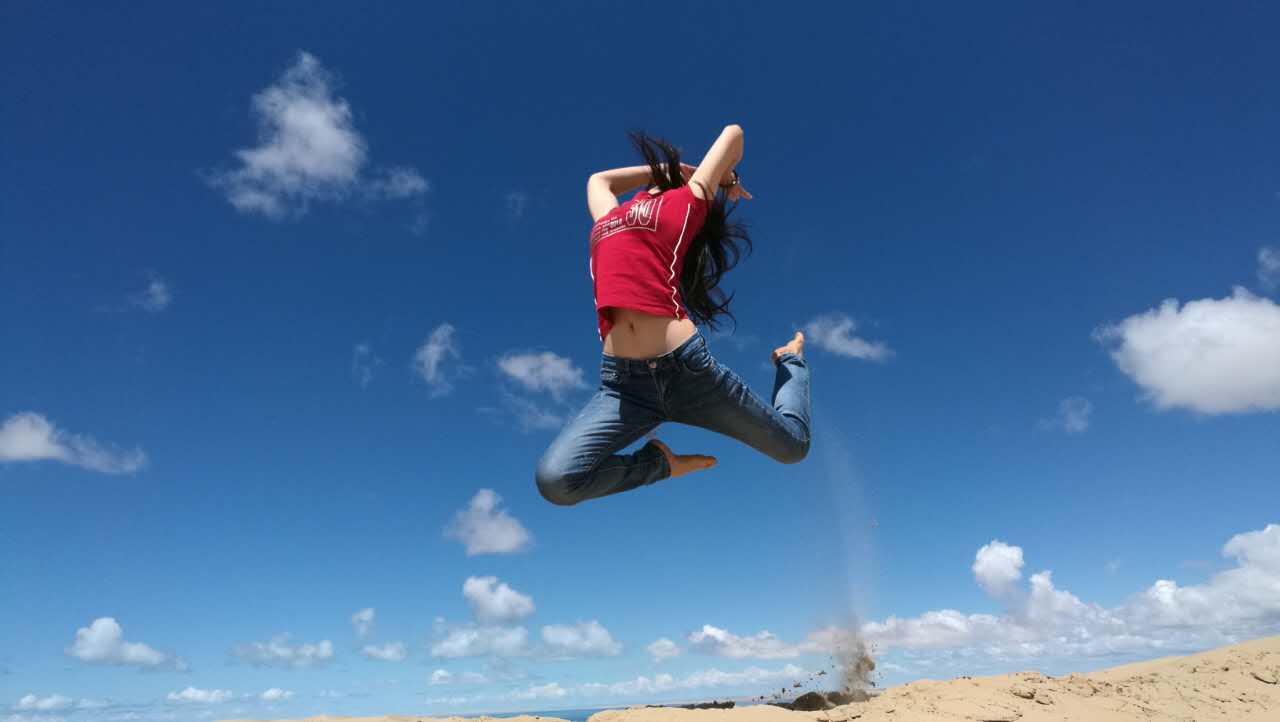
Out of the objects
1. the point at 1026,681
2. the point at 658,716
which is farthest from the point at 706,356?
the point at 1026,681

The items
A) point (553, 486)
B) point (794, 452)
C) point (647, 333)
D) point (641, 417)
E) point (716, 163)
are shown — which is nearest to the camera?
point (647, 333)

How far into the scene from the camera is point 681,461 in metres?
4.81

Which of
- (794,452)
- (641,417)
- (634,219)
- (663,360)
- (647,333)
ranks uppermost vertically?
(634,219)

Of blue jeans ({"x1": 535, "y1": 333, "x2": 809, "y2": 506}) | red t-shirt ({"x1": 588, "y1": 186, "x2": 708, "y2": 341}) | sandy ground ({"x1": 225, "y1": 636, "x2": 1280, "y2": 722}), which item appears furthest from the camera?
sandy ground ({"x1": 225, "y1": 636, "x2": 1280, "y2": 722})

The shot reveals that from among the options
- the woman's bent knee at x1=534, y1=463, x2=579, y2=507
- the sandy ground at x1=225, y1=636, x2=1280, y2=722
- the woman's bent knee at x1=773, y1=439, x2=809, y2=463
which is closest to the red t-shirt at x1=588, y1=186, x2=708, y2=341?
the woman's bent knee at x1=534, y1=463, x2=579, y2=507

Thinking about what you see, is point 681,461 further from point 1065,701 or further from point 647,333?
point 1065,701

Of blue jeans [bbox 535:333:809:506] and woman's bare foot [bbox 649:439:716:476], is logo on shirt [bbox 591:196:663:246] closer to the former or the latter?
blue jeans [bbox 535:333:809:506]

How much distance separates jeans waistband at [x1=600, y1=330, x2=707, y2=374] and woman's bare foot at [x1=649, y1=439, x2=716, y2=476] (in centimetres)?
79

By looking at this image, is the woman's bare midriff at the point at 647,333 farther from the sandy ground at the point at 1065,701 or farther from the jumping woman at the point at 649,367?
the sandy ground at the point at 1065,701

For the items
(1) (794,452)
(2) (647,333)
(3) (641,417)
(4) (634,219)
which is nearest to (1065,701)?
(1) (794,452)

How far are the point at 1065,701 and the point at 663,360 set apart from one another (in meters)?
5.50

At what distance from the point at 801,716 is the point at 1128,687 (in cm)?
452

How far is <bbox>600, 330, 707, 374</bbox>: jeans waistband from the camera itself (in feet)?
13.2

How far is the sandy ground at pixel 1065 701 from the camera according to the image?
5832mm
